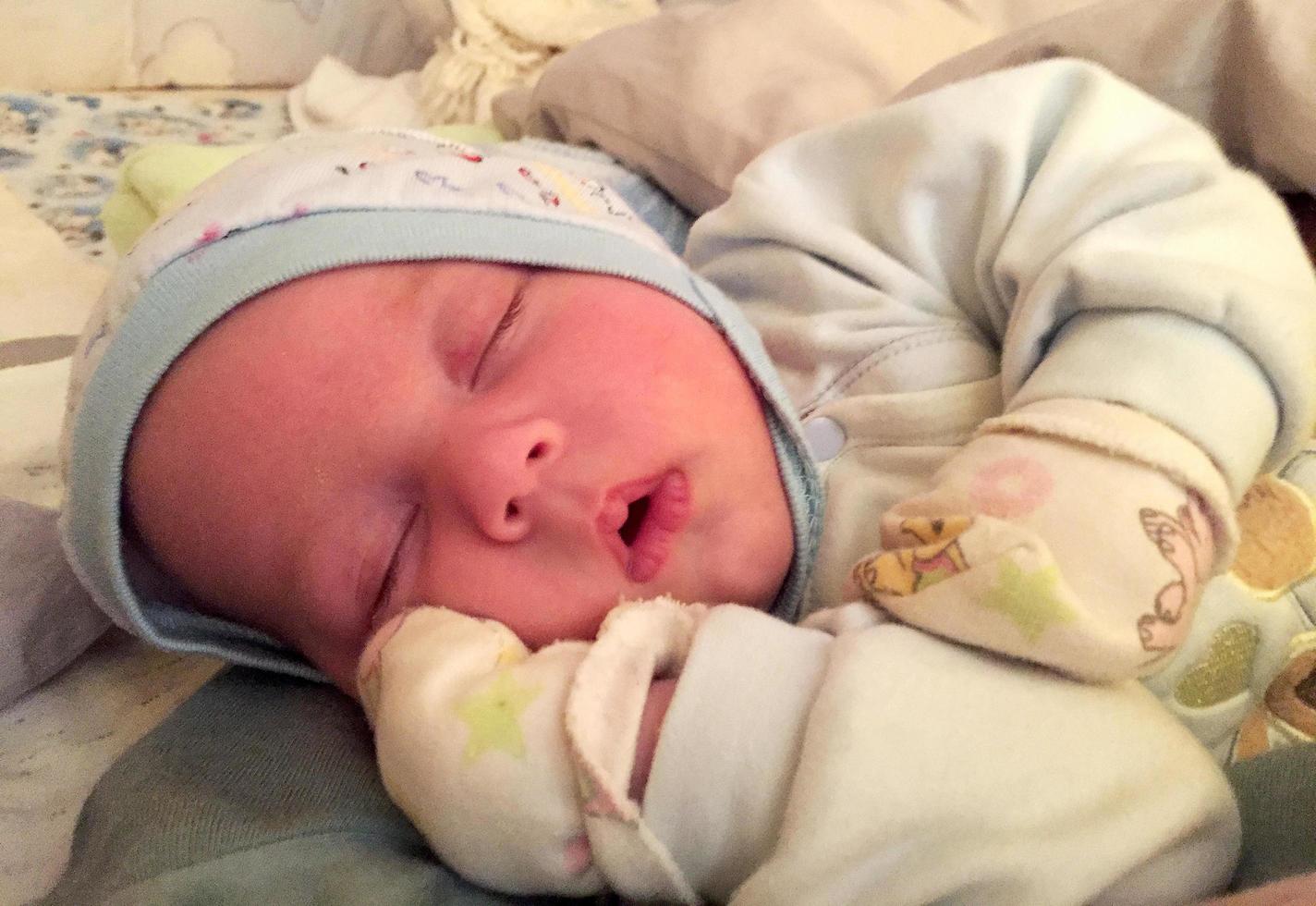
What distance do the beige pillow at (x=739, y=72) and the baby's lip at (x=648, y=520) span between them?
50cm

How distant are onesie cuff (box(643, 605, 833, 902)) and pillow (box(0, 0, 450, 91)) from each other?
5.01 feet

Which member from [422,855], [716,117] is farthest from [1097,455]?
[716,117]

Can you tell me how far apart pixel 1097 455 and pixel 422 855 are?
435mm

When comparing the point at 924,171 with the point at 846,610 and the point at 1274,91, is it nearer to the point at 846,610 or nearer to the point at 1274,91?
the point at 1274,91

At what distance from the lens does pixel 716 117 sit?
3.45 ft

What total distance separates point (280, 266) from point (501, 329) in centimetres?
14

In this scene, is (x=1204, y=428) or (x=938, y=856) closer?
(x=938, y=856)

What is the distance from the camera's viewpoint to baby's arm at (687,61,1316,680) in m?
0.52

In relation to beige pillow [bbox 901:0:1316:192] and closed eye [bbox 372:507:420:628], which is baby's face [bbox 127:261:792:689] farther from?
beige pillow [bbox 901:0:1316:192]

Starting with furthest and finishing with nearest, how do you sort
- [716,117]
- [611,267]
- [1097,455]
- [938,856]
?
[716,117]
[611,267]
[1097,455]
[938,856]

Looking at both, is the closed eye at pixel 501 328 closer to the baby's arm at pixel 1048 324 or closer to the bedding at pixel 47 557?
the baby's arm at pixel 1048 324

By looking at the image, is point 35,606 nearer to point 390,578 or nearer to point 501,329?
point 390,578

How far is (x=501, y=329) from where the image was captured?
2.17 ft

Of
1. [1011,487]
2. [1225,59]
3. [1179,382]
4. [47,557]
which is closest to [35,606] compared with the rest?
[47,557]
